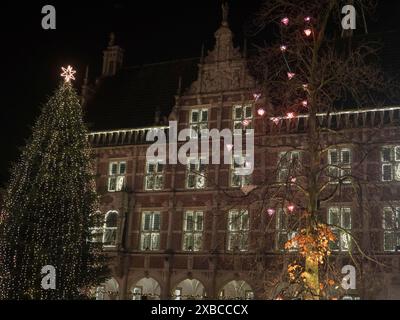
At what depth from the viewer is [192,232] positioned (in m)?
27.1

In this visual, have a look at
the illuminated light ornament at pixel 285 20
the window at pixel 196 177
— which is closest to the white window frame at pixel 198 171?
the window at pixel 196 177

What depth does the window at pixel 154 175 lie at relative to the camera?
28.5 meters

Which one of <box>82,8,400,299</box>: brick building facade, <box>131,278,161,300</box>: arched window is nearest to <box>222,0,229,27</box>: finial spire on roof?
<box>82,8,400,299</box>: brick building facade

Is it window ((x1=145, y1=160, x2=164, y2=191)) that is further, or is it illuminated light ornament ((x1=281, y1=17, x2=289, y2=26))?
window ((x1=145, y1=160, x2=164, y2=191))

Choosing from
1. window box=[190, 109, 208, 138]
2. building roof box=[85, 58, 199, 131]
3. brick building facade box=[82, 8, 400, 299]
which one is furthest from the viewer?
building roof box=[85, 58, 199, 131]

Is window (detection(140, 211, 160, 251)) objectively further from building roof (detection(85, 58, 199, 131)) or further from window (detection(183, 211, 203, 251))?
building roof (detection(85, 58, 199, 131))

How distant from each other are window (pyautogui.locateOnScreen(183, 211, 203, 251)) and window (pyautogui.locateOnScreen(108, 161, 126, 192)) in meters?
4.05

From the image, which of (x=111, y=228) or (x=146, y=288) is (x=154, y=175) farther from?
(x=146, y=288)

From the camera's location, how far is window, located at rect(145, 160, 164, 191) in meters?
28.5

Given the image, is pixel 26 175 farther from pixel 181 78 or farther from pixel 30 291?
pixel 181 78

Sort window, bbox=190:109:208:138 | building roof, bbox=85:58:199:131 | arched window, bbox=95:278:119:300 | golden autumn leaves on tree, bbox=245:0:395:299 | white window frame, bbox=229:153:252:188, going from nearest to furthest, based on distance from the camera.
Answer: golden autumn leaves on tree, bbox=245:0:395:299 < white window frame, bbox=229:153:252:188 < arched window, bbox=95:278:119:300 < window, bbox=190:109:208:138 < building roof, bbox=85:58:199:131

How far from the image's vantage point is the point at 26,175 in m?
19.1
